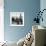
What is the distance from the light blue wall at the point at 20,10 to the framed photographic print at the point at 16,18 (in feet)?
0.38

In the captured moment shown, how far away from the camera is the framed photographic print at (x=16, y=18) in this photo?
5.07m

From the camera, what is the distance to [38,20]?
16.3ft

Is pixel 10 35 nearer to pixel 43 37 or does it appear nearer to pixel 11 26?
pixel 11 26

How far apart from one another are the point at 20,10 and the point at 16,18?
1.15ft

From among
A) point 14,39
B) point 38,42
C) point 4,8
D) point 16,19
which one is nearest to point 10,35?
point 14,39

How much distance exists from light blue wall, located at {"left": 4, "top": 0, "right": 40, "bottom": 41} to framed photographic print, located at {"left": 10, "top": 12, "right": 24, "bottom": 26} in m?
0.12

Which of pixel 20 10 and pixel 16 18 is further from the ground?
pixel 20 10

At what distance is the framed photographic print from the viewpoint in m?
5.07

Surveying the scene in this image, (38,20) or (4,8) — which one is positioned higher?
(4,8)

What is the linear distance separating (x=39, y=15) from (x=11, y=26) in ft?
3.79

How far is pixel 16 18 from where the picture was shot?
5.11 metres

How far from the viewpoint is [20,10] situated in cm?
504

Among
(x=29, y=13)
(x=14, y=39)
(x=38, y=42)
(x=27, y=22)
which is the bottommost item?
(x=14, y=39)

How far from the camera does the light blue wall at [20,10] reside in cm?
504
